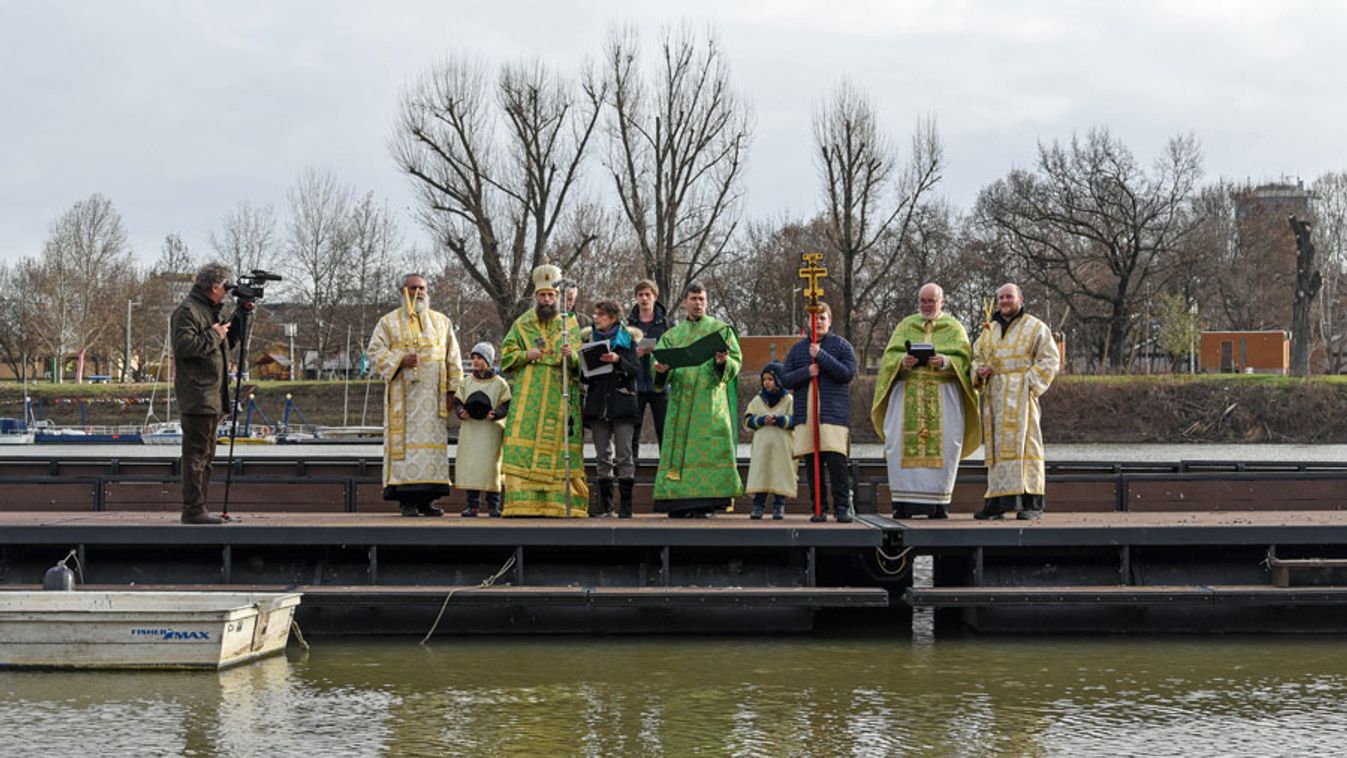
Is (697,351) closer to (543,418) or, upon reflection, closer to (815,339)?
(815,339)

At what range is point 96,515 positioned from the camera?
13.2 metres

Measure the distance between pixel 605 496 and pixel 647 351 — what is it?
4.36ft

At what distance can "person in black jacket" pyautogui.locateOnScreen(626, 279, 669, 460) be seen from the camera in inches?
519

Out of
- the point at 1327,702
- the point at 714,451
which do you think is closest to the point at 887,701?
the point at 1327,702

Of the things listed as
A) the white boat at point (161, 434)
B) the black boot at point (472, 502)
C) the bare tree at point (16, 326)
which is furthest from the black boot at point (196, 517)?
the bare tree at point (16, 326)

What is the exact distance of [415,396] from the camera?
43.5ft

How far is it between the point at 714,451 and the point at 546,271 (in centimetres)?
215

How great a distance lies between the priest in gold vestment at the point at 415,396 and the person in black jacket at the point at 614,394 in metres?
1.30

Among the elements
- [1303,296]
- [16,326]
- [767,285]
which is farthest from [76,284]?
[1303,296]

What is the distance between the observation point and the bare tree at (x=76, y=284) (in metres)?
86.1

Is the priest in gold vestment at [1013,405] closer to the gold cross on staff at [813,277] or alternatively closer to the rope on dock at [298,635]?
the gold cross on staff at [813,277]

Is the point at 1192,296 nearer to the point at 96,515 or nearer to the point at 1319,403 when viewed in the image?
the point at 1319,403

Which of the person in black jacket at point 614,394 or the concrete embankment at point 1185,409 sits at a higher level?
the concrete embankment at point 1185,409

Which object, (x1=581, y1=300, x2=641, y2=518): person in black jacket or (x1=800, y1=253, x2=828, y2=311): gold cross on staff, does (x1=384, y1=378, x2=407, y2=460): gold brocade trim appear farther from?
(x1=800, y1=253, x2=828, y2=311): gold cross on staff
